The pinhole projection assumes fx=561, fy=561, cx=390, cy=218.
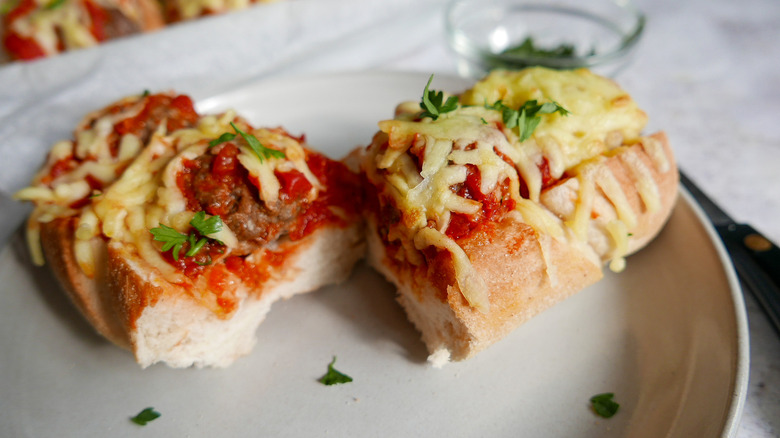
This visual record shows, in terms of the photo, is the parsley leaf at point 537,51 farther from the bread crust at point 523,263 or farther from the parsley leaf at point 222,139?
the parsley leaf at point 222,139

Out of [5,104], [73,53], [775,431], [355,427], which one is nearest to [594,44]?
[775,431]

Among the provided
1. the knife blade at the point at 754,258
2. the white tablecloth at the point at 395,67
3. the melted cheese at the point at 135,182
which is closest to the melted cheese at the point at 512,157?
the melted cheese at the point at 135,182

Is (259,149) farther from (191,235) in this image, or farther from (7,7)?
(7,7)

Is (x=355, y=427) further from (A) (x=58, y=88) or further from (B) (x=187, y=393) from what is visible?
(A) (x=58, y=88)

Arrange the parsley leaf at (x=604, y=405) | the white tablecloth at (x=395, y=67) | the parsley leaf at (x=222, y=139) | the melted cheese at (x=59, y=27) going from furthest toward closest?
the melted cheese at (x=59, y=27) < the white tablecloth at (x=395, y=67) < the parsley leaf at (x=222, y=139) < the parsley leaf at (x=604, y=405)

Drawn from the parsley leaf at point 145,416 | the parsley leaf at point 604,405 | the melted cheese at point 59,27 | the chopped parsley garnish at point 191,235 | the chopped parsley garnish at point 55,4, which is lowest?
the parsley leaf at point 604,405

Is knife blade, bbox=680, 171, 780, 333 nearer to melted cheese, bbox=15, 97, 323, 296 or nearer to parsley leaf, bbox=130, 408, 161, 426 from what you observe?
melted cheese, bbox=15, 97, 323, 296
